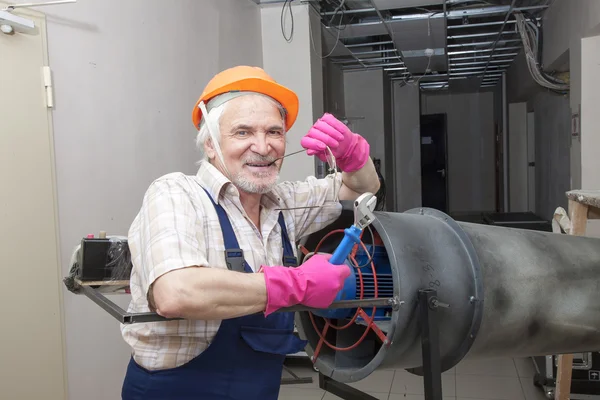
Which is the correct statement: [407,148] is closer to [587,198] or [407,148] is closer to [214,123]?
[587,198]

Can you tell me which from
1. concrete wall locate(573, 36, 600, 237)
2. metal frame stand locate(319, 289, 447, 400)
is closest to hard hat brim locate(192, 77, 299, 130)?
metal frame stand locate(319, 289, 447, 400)

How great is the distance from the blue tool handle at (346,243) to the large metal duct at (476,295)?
0.31 ft

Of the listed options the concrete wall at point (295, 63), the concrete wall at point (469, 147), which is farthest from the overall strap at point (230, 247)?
the concrete wall at point (469, 147)

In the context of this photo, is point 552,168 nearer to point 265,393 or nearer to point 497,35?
point 497,35

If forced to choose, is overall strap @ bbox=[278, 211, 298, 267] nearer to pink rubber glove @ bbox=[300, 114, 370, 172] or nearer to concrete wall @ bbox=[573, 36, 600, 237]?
pink rubber glove @ bbox=[300, 114, 370, 172]

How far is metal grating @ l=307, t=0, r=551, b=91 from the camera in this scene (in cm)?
455

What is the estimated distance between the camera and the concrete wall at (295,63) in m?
4.15

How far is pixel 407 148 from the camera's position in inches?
364

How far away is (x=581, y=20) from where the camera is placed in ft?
12.9

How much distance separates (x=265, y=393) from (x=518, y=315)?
659 mm

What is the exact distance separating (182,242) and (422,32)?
4370 millimetres

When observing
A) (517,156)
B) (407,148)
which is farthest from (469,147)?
(407,148)

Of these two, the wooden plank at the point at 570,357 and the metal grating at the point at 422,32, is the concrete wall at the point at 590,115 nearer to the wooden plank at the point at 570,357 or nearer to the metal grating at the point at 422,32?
the metal grating at the point at 422,32

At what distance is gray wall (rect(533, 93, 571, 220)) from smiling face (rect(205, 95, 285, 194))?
15.9 ft
